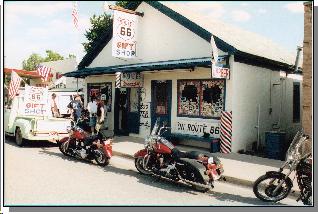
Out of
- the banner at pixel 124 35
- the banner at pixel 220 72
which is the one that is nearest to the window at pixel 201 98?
the banner at pixel 220 72

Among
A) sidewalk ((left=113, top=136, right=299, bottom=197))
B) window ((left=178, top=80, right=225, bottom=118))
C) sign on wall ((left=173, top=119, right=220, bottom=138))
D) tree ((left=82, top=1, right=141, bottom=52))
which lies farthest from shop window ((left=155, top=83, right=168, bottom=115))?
tree ((left=82, top=1, right=141, bottom=52))

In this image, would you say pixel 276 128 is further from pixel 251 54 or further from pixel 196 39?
pixel 196 39

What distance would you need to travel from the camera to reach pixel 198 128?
1280cm

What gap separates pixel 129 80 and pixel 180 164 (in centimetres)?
760

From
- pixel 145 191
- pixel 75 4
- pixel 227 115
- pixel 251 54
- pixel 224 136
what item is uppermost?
pixel 75 4

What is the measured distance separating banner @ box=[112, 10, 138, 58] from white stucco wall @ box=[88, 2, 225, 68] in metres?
0.39

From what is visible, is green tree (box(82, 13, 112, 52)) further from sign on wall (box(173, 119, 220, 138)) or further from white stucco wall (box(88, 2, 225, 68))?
sign on wall (box(173, 119, 220, 138))

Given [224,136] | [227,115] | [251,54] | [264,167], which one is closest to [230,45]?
[251,54]

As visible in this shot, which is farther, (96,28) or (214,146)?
(96,28)

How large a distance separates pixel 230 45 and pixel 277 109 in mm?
4412

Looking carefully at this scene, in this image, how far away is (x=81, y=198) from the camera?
6.43m

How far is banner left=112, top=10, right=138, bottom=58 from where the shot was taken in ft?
45.5

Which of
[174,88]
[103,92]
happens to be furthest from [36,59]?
[174,88]

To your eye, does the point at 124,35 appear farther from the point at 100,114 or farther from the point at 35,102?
the point at 35,102
